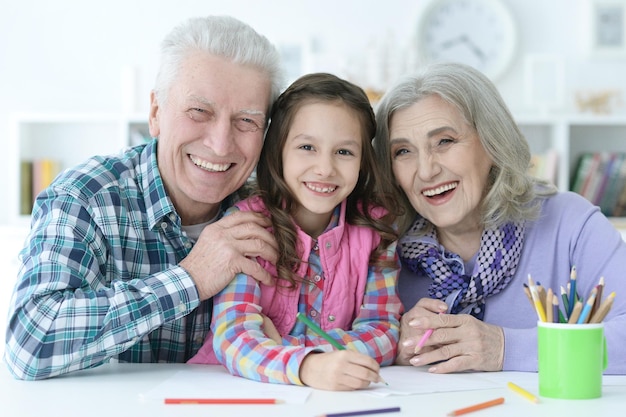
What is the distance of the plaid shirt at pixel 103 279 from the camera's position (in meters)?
1.50

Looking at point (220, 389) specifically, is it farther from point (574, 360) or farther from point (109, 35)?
point (109, 35)

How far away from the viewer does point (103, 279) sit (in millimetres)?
1675

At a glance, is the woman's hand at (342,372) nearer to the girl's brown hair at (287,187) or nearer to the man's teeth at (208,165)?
the girl's brown hair at (287,187)

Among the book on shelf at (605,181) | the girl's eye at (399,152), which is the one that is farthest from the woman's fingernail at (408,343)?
the book on shelf at (605,181)

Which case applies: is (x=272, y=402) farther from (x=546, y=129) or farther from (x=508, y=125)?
(x=546, y=129)

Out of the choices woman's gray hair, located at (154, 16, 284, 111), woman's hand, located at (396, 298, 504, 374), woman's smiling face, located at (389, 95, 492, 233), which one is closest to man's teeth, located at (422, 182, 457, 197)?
woman's smiling face, located at (389, 95, 492, 233)

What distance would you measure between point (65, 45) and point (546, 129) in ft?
8.77

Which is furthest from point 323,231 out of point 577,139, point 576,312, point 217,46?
point 577,139

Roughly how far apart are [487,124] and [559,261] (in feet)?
1.18

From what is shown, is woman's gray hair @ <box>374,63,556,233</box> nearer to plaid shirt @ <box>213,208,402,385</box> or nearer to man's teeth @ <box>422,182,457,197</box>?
man's teeth @ <box>422,182,457,197</box>

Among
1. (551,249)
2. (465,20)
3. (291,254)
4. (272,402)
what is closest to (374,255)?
(291,254)

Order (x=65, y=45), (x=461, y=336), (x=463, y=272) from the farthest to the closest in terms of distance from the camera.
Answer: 1. (x=65, y=45)
2. (x=463, y=272)
3. (x=461, y=336)

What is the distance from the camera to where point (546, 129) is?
4574 millimetres

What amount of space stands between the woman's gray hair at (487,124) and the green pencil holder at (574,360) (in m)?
0.59
